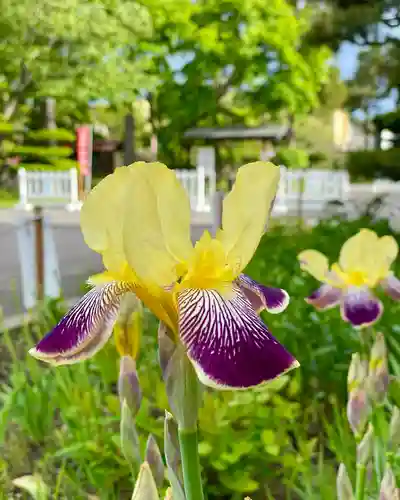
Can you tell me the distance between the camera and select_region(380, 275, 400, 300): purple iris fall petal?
1.47 m

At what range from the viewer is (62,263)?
19.7 ft

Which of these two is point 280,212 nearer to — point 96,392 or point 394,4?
point 394,4

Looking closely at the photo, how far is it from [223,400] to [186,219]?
112cm

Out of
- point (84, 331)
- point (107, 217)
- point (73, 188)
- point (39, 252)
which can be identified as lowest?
point (73, 188)

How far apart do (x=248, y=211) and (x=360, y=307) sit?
830 millimetres

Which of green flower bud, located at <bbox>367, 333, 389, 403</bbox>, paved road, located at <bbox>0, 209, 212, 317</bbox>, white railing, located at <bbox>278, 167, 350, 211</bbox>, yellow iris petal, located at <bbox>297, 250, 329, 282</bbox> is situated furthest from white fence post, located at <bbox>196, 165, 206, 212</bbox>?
green flower bud, located at <bbox>367, 333, 389, 403</bbox>

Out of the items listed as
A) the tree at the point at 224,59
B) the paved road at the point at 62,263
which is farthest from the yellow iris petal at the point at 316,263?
the tree at the point at 224,59

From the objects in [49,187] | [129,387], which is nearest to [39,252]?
[129,387]

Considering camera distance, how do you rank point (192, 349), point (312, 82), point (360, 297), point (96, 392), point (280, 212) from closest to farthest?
point (192, 349)
point (360, 297)
point (96, 392)
point (280, 212)
point (312, 82)

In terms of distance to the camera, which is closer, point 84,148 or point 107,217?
point 107,217

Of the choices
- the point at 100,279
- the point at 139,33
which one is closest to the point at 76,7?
the point at 139,33

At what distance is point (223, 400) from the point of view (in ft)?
5.57

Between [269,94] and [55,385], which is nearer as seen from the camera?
[55,385]

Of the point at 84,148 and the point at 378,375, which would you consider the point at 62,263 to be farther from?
the point at 84,148
